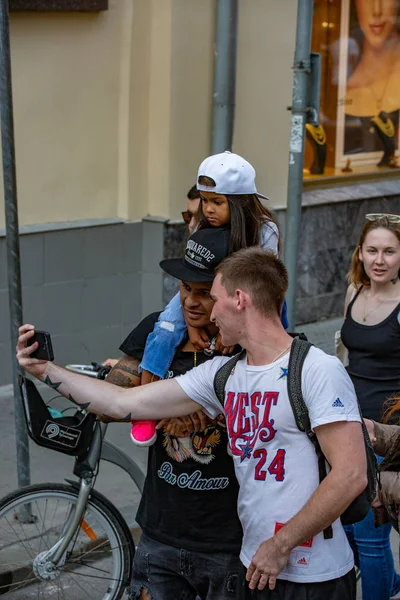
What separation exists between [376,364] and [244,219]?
1.49 m

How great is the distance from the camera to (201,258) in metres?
3.37

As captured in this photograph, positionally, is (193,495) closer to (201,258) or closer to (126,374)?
(126,374)

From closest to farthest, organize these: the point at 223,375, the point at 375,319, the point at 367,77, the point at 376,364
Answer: the point at 223,375
the point at 376,364
the point at 375,319
the point at 367,77

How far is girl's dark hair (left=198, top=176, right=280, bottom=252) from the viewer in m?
3.64

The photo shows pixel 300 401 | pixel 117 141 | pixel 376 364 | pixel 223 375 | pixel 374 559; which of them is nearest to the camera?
pixel 300 401

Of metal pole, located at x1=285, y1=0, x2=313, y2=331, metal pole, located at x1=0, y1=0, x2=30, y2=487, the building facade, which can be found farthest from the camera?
the building facade

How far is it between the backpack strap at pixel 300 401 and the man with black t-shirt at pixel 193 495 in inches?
18.4

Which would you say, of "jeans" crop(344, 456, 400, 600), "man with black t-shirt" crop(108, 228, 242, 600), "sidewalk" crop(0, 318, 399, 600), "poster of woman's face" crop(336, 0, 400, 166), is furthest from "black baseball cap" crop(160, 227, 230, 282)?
"poster of woman's face" crop(336, 0, 400, 166)

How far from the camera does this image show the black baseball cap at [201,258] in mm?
3350

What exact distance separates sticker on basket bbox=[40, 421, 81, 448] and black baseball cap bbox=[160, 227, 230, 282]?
2.85 ft

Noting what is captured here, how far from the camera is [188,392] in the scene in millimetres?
3291

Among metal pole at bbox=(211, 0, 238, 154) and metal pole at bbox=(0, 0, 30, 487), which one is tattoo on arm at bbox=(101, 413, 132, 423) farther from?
metal pole at bbox=(211, 0, 238, 154)

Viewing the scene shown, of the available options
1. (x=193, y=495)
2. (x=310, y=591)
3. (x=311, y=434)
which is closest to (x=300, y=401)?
(x=311, y=434)

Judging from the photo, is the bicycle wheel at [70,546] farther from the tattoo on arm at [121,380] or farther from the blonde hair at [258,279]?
the blonde hair at [258,279]
